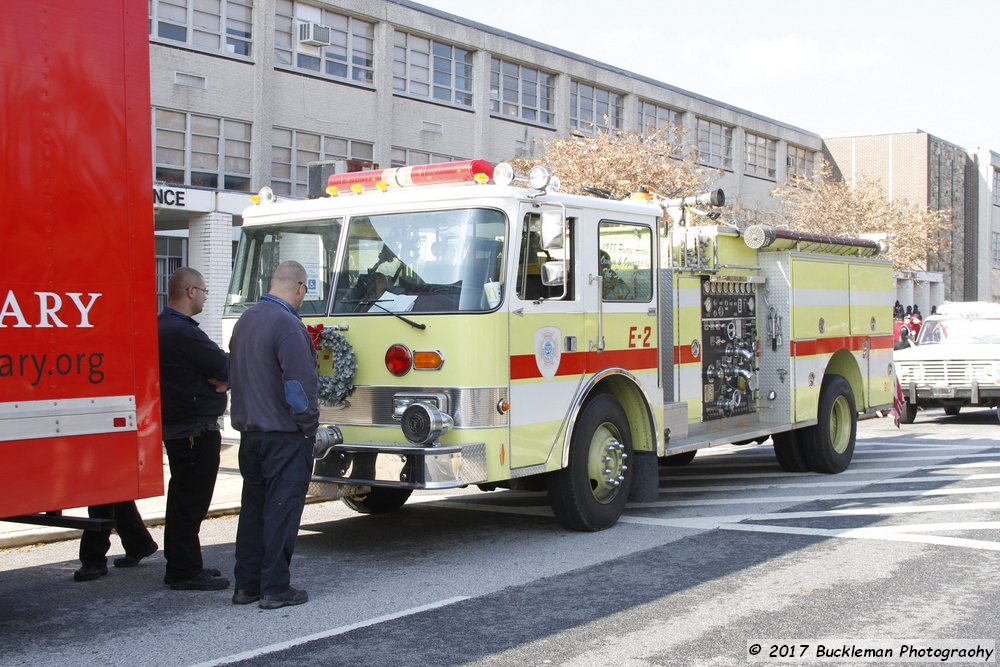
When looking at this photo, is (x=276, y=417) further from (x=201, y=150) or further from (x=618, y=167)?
(x=618, y=167)

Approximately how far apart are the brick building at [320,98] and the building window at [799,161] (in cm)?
1356

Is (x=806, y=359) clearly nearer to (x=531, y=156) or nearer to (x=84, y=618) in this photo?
(x=84, y=618)

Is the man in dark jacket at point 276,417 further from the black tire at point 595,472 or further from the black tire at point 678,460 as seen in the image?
the black tire at point 678,460

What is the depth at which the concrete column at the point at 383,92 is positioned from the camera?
26.8 m

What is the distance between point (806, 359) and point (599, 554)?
4.44 meters

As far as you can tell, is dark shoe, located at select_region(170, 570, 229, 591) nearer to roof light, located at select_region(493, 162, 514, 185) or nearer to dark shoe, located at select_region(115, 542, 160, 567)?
dark shoe, located at select_region(115, 542, 160, 567)

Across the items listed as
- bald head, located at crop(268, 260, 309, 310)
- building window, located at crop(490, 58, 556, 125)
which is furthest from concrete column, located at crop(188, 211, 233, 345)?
bald head, located at crop(268, 260, 309, 310)

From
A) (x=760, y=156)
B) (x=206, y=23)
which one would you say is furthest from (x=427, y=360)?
(x=760, y=156)

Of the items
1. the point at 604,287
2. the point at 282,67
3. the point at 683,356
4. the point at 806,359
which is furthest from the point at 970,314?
the point at 282,67

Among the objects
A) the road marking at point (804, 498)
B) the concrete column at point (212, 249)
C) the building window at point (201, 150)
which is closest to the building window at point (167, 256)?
the concrete column at point (212, 249)

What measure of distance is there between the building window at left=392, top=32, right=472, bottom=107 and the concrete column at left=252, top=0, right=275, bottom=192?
4224mm

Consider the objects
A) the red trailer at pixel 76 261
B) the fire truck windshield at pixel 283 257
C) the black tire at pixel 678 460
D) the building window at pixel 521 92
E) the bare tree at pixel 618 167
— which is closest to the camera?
the red trailer at pixel 76 261

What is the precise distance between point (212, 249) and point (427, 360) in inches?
610

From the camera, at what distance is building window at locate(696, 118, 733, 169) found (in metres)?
39.7
